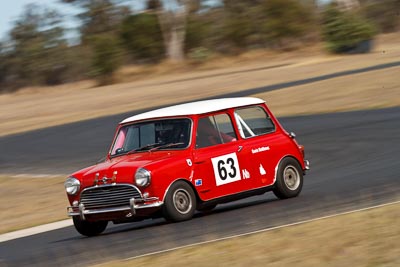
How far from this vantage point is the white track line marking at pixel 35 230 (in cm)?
1220

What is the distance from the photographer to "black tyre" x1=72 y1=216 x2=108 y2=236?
10867 mm

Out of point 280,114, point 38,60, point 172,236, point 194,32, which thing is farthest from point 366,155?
point 38,60

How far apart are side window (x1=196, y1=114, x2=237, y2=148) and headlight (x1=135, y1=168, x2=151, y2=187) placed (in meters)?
0.98

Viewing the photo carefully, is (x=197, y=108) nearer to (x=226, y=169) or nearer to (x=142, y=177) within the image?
(x=226, y=169)

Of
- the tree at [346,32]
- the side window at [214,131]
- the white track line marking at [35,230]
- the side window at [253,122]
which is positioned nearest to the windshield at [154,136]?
the side window at [214,131]

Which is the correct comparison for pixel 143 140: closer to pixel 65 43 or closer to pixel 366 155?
pixel 366 155

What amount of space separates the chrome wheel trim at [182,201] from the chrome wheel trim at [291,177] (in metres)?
1.71

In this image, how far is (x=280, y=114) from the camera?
86.4 feet

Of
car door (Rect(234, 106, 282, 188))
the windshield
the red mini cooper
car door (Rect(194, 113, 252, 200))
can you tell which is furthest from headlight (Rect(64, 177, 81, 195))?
car door (Rect(234, 106, 282, 188))

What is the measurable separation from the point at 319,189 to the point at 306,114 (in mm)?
12545

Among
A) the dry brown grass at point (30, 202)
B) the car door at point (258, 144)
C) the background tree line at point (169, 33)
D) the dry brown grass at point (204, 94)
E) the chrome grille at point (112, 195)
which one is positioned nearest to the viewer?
the chrome grille at point (112, 195)

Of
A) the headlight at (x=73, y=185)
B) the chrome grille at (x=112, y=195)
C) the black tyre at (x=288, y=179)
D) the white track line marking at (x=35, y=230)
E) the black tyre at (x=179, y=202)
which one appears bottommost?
the white track line marking at (x=35, y=230)

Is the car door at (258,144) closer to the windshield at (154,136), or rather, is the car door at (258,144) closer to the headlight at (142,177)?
the windshield at (154,136)

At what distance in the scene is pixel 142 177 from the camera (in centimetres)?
1023
